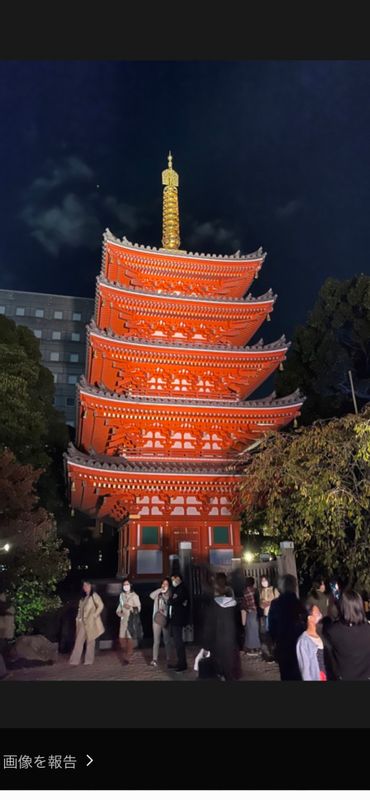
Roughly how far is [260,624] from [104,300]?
11412mm

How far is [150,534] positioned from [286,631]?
9292mm

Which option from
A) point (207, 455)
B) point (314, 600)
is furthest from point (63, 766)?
point (207, 455)

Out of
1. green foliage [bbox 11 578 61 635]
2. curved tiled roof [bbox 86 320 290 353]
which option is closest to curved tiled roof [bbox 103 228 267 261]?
curved tiled roof [bbox 86 320 290 353]

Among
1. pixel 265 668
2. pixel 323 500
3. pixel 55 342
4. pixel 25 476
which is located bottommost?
pixel 265 668

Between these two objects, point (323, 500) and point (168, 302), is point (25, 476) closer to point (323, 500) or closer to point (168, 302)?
point (323, 500)

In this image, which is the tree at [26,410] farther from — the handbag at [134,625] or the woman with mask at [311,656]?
the woman with mask at [311,656]

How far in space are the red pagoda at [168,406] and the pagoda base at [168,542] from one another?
0.10 ft

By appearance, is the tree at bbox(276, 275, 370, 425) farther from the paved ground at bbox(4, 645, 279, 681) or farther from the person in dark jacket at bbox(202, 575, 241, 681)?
the person in dark jacket at bbox(202, 575, 241, 681)

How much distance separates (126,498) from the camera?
46.5ft

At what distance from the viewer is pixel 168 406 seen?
14.2 metres

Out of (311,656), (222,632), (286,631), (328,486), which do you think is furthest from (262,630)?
(311,656)

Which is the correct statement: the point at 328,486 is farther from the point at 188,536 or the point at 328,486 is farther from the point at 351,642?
the point at 188,536

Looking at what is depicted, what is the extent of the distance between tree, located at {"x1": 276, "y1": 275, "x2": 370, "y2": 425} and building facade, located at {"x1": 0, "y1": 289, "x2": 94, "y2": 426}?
93.4 ft

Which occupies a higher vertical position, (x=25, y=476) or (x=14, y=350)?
(x=14, y=350)
